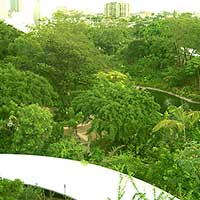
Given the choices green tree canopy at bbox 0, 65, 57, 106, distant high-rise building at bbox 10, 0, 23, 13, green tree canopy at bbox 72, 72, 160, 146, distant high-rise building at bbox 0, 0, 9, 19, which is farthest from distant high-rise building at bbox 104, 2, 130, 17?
green tree canopy at bbox 0, 65, 57, 106

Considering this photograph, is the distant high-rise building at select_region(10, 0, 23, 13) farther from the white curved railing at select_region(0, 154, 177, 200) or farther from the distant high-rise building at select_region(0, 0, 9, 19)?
the white curved railing at select_region(0, 154, 177, 200)

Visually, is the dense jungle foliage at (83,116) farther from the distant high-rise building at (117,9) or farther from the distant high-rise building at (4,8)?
the distant high-rise building at (117,9)

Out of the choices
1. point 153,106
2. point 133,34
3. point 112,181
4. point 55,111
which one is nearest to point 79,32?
point 55,111

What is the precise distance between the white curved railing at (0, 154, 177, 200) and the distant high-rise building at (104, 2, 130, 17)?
2984 cm

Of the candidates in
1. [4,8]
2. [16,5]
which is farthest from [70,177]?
[16,5]

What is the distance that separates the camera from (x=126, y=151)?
32.0 ft

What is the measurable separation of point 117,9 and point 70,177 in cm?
3095

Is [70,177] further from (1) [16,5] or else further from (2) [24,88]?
(1) [16,5]

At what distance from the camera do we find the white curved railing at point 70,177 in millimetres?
6746

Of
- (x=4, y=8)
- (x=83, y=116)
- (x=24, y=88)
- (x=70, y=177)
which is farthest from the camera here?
(x=4, y=8)

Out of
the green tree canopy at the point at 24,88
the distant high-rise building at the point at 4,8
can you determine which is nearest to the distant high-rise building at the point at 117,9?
the distant high-rise building at the point at 4,8

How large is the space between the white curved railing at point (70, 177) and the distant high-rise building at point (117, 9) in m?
29.8

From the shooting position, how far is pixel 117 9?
121 ft

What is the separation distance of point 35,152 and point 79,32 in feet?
20.7
